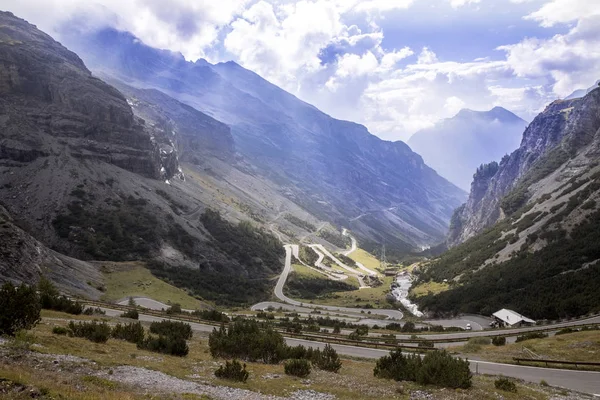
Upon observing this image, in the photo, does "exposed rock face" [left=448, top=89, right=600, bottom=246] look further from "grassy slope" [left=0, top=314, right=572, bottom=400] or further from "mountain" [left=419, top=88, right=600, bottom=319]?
"grassy slope" [left=0, top=314, right=572, bottom=400]

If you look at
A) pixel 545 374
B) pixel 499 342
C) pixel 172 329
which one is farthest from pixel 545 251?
pixel 172 329

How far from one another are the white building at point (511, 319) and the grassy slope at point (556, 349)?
19.4m

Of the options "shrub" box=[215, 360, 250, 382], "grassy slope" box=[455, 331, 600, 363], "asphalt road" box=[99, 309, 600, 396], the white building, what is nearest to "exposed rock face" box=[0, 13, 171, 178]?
"shrub" box=[215, 360, 250, 382]

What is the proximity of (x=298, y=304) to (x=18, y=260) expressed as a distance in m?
60.1

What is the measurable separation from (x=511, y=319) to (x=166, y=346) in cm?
4880

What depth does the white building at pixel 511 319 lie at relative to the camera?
163 ft

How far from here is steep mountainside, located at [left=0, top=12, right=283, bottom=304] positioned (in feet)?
293

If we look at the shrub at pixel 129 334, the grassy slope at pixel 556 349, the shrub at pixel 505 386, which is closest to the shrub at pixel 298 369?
the shrub at pixel 505 386

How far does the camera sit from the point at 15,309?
17.0m

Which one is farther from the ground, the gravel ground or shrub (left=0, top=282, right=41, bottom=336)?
shrub (left=0, top=282, right=41, bottom=336)

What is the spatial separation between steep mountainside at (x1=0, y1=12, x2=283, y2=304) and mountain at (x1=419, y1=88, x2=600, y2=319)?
176ft

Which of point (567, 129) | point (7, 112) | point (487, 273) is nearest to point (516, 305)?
point (487, 273)

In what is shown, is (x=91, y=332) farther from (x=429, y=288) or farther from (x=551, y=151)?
(x=551, y=151)

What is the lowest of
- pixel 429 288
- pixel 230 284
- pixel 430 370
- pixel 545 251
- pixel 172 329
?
pixel 230 284
